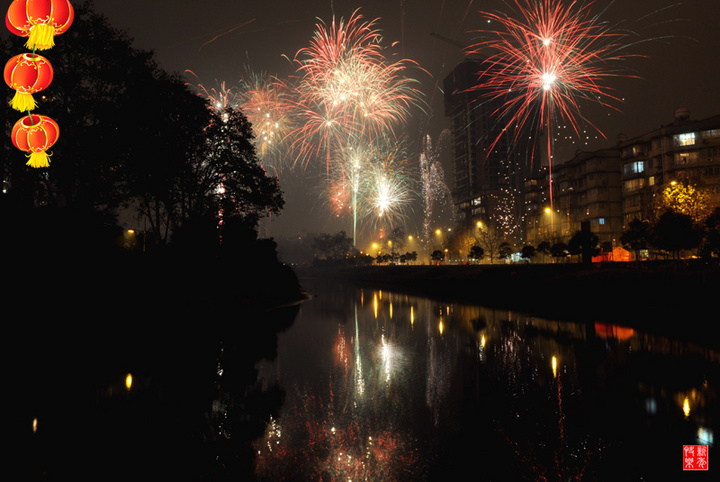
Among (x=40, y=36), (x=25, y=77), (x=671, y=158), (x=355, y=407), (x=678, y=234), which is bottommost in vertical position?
(x=355, y=407)

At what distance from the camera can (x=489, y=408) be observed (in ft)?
27.6

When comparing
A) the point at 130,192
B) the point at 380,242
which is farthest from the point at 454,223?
the point at 130,192

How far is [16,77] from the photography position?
13.0m

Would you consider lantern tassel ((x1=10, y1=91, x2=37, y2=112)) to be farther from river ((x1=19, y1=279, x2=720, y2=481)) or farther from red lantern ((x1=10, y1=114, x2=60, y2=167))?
river ((x1=19, y1=279, x2=720, y2=481))

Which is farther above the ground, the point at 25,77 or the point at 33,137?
the point at 25,77

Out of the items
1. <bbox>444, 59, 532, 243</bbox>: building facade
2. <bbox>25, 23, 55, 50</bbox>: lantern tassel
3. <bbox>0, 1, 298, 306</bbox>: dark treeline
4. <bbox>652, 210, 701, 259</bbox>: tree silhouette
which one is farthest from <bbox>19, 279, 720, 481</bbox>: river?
<bbox>444, 59, 532, 243</bbox>: building facade

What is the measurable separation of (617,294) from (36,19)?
102 feet

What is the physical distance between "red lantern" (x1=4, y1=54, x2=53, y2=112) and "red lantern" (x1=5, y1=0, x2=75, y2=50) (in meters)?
1.13

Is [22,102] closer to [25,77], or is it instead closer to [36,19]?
[25,77]

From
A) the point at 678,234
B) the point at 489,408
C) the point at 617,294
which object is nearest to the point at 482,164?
the point at 678,234

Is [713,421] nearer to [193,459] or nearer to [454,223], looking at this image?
[193,459]

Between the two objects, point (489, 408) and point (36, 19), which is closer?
point (489, 408)

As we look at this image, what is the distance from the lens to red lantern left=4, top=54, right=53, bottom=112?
42.7 ft

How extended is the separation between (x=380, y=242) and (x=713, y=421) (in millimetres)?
160483
